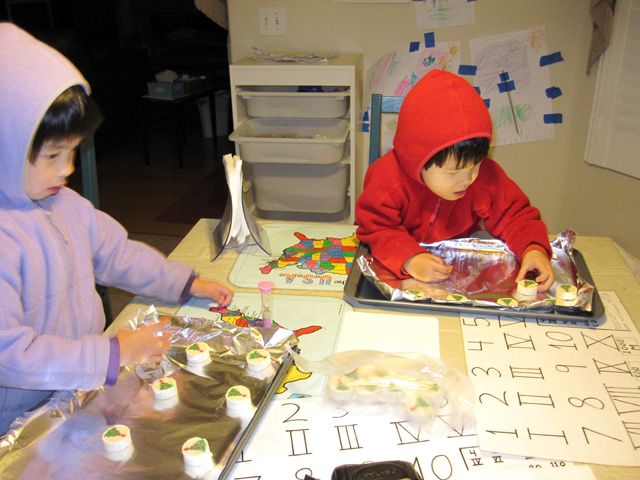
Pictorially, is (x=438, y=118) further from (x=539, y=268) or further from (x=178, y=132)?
(x=178, y=132)

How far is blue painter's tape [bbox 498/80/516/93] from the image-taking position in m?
2.13

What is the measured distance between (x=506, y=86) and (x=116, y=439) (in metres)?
1.98

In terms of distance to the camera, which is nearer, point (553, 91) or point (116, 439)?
point (116, 439)

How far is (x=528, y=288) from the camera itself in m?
0.92

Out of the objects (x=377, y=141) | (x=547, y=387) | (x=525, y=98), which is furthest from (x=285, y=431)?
(x=525, y=98)

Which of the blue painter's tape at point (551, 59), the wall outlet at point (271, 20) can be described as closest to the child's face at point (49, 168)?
the wall outlet at point (271, 20)

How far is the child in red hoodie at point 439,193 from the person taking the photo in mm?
992

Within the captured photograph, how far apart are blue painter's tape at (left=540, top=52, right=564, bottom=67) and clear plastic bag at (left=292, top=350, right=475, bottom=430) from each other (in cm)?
Result: 171

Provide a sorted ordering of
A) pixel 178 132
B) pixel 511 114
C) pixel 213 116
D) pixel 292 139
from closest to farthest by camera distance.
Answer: pixel 292 139
pixel 511 114
pixel 178 132
pixel 213 116

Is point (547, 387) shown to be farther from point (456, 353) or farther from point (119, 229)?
point (119, 229)

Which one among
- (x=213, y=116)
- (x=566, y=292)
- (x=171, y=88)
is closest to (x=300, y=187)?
(x=566, y=292)

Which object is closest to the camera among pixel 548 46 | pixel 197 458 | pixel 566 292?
pixel 197 458

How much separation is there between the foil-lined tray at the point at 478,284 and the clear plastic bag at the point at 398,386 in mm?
177

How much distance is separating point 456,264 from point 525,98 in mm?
1355
